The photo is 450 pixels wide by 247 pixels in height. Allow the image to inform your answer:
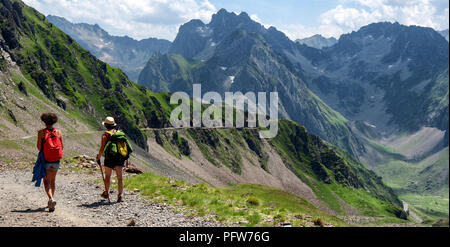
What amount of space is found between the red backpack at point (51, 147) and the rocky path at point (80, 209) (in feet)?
8.89

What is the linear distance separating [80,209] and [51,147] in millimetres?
3718

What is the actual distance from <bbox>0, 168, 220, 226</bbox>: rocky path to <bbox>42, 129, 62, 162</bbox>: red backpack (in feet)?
8.89

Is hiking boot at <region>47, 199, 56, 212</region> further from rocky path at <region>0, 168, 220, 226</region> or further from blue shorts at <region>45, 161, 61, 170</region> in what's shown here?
blue shorts at <region>45, 161, 61, 170</region>

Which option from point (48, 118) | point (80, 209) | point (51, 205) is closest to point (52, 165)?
point (51, 205)

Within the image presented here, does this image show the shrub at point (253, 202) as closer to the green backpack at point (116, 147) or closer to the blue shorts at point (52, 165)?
the green backpack at point (116, 147)

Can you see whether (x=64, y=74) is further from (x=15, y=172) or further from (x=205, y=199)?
(x=205, y=199)

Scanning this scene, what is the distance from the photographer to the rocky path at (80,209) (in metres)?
15.3

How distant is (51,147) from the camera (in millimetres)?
17797

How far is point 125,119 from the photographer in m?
200

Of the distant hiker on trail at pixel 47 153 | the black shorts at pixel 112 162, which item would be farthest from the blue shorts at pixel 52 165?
the black shorts at pixel 112 162

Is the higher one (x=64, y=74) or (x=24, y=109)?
(x=64, y=74)

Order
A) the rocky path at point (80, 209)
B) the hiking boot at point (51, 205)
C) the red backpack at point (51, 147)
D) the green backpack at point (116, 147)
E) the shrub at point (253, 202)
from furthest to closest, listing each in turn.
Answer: the shrub at point (253, 202)
the green backpack at point (116, 147)
the red backpack at point (51, 147)
the hiking boot at point (51, 205)
the rocky path at point (80, 209)
